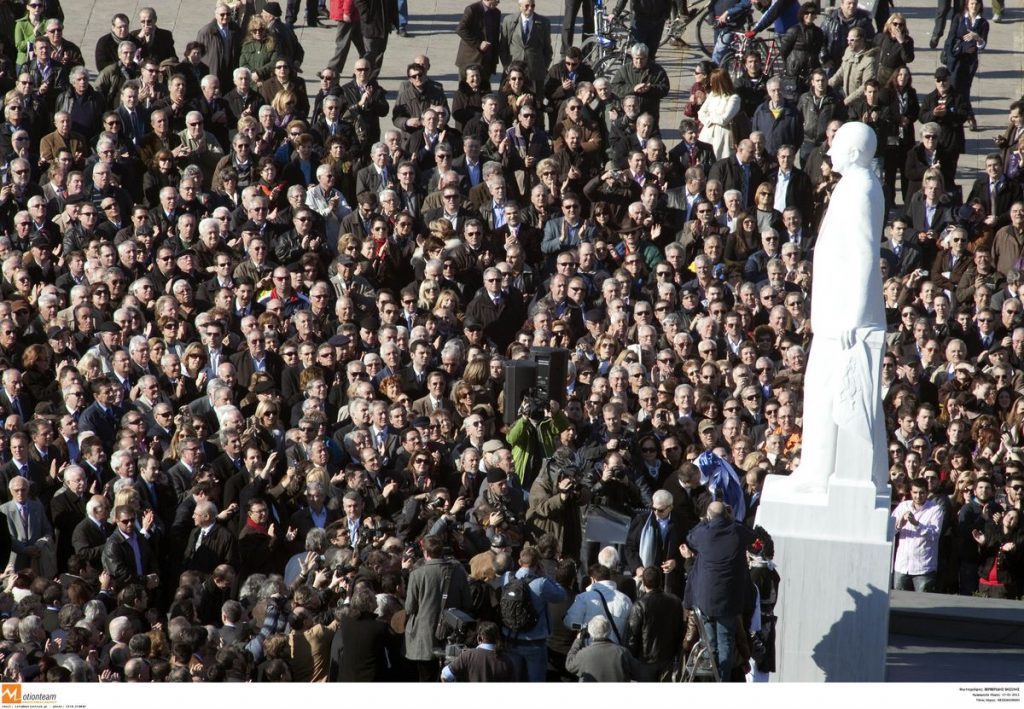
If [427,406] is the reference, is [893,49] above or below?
above

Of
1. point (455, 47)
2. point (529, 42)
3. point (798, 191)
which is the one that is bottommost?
point (798, 191)

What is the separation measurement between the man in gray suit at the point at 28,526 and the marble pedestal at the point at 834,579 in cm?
556

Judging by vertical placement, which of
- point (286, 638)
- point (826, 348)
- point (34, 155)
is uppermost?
point (34, 155)

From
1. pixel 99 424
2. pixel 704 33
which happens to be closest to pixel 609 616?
pixel 99 424

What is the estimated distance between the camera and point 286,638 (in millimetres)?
15172

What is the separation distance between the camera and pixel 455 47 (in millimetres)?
29438

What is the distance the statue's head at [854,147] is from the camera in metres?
15.5

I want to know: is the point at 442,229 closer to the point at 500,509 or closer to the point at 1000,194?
the point at 500,509

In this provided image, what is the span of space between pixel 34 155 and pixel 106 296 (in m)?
3.29

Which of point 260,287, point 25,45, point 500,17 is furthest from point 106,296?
point 500,17

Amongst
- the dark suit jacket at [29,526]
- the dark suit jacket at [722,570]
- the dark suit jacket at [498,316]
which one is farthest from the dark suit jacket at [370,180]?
the dark suit jacket at [722,570]

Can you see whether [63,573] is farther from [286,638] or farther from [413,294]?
[413,294]

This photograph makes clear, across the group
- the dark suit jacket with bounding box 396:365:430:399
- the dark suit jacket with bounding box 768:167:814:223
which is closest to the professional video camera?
the dark suit jacket with bounding box 396:365:430:399

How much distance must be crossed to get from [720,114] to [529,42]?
263cm
